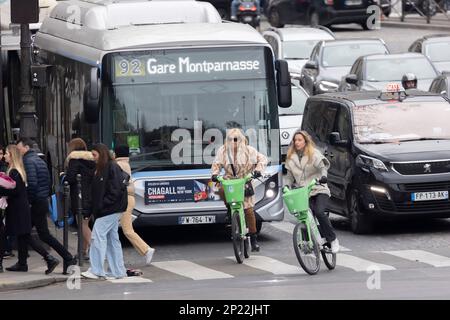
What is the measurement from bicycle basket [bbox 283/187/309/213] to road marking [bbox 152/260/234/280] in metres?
1.09

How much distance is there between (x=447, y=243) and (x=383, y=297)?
5.26m

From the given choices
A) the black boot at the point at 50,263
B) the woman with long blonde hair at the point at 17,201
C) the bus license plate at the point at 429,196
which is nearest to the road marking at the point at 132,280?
the black boot at the point at 50,263

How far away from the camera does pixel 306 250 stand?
15891mm

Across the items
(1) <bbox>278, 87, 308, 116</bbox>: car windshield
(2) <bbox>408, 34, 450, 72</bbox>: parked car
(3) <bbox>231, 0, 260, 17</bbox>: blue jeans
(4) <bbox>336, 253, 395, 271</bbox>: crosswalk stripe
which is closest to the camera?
(4) <bbox>336, 253, 395, 271</bbox>: crosswalk stripe

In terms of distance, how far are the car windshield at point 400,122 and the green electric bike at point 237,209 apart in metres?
3.14

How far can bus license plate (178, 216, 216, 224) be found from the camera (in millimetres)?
18484

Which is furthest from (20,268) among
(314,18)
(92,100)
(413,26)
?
(413,26)

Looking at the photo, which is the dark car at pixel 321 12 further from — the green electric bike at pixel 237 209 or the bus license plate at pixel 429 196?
the green electric bike at pixel 237 209

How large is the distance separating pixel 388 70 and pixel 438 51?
406cm

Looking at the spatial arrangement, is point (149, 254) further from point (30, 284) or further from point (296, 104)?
point (296, 104)

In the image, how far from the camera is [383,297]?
1341 centimetres

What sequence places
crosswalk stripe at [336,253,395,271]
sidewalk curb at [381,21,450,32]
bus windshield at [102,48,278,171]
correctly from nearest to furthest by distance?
crosswalk stripe at [336,253,395,271]
bus windshield at [102,48,278,171]
sidewalk curb at [381,21,450,32]

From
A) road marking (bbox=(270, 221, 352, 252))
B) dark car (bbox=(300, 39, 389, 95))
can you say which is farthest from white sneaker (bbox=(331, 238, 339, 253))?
dark car (bbox=(300, 39, 389, 95))

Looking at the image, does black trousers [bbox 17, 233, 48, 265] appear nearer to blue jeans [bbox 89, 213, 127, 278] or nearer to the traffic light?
blue jeans [bbox 89, 213, 127, 278]
